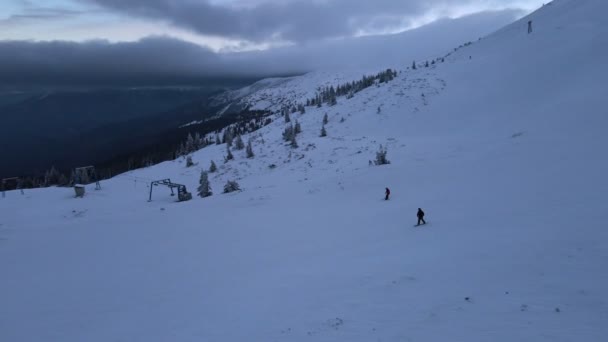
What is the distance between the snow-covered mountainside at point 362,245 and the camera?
9.12 m

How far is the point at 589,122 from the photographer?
26.5 meters

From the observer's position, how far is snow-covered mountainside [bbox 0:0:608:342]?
9125 mm

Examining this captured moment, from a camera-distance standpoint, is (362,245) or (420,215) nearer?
(362,245)

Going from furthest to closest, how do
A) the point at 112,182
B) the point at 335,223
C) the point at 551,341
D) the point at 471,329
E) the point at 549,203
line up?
the point at 112,182
the point at 335,223
the point at 549,203
the point at 471,329
the point at 551,341

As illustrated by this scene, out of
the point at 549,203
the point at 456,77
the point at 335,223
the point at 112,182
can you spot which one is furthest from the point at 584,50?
the point at 112,182

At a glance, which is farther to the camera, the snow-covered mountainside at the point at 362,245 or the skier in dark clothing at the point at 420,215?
the skier in dark clothing at the point at 420,215

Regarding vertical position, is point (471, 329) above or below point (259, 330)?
above

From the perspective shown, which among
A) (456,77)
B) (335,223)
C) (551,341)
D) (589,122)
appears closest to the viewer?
(551,341)

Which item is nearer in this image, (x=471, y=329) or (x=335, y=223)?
(x=471, y=329)

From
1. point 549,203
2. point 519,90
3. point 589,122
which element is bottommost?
point 549,203

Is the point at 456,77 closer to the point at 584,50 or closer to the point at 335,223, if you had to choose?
the point at 584,50

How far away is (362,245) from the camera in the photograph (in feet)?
53.2

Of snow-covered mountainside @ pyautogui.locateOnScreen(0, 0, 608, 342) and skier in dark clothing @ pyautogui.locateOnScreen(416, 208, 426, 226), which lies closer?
snow-covered mountainside @ pyautogui.locateOnScreen(0, 0, 608, 342)

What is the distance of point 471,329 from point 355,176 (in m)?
23.4
